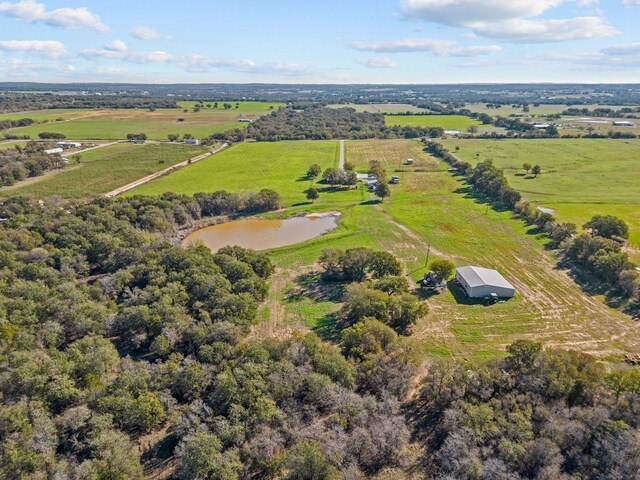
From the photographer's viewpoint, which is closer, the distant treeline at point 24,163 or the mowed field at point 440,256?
the mowed field at point 440,256

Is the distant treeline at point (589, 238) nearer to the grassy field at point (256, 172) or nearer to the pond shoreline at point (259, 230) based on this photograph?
the grassy field at point (256, 172)

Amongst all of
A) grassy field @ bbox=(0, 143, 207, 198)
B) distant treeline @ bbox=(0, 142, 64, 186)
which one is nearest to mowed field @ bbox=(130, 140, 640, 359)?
grassy field @ bbox=(0, 143, 207, 198)

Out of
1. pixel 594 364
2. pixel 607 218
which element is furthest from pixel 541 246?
pixel 594 364

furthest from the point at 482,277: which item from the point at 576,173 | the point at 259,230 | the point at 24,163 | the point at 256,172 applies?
the point at 24,163

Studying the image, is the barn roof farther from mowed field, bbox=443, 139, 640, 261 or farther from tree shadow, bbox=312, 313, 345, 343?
mowed field, bbox=443, 139, 640, 261

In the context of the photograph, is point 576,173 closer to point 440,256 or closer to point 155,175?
point 440,256

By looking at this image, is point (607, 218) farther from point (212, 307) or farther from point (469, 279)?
point (212, 307)

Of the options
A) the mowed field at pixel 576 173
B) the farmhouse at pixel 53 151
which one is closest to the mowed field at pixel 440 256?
the mowed field at pixel 576 173
